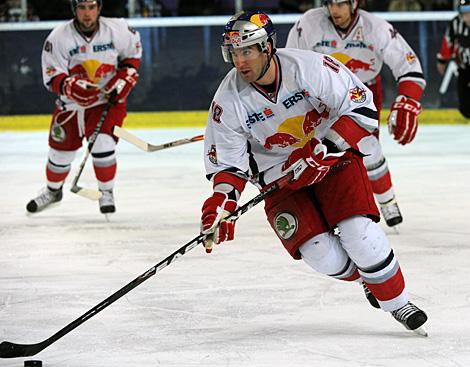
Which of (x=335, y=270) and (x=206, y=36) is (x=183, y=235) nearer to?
(x=335, y=270)

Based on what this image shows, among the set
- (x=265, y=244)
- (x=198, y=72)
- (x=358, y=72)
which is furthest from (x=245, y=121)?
(x=198, y=72)

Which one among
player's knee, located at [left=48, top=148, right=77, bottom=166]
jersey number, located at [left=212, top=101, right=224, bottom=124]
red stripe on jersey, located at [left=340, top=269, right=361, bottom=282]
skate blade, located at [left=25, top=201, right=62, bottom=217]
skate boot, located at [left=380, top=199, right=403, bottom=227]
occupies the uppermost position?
jersey number, located at [left=212, top=101, right=224, bottom=124]

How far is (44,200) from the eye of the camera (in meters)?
5.28

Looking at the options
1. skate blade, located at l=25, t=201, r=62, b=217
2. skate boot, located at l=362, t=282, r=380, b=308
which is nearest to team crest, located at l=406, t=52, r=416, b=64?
skate boot, located at l=362, t=282, r=380, b=308

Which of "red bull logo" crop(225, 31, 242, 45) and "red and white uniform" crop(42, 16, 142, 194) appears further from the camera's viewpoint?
"red and white uniform" crop(42, 16, 142, 194)

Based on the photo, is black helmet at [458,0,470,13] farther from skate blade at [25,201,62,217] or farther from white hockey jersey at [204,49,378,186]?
white hockey jersey at [204,49,378,186]

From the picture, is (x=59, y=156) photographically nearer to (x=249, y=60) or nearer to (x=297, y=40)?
(x=297, y=40)

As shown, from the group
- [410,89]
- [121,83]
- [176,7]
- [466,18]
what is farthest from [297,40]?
[176,7]

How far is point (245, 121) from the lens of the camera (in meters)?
2.97

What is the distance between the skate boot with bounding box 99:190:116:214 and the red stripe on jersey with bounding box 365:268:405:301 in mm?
2404

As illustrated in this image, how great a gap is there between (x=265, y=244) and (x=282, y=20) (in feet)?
14.7

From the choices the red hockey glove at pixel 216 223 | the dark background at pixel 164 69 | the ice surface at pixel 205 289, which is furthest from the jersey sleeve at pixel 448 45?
the red hockey glove at pixel 216 223

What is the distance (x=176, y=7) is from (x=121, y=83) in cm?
372

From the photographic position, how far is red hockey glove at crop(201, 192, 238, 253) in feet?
9.19
